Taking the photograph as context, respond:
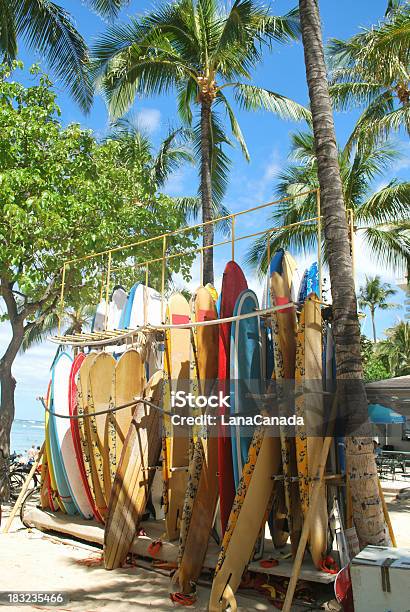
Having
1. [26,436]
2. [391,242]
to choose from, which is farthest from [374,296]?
[26,436]

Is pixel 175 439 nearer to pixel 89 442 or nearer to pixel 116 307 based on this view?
pixel 89 442

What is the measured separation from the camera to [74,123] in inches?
466

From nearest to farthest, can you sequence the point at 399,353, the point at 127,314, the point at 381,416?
the point at 127,314, the point at 381,416, the point at 399,353

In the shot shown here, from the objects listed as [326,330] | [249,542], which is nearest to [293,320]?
[326,330]

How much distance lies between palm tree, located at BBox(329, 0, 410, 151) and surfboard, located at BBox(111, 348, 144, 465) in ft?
20.2

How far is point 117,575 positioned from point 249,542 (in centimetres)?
167

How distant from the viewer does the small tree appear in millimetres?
10312

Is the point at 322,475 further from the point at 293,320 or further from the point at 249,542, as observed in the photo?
the point at 293,320

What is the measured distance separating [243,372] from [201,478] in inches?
46.4

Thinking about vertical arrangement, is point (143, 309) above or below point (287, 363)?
above

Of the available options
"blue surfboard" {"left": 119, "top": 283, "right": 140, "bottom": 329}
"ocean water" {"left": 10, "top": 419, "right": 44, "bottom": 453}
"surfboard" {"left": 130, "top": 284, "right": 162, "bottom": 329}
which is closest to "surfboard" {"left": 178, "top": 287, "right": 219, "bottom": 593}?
"surfboard" {"left": 130, "top": 284, "right": 162, "bottom": 329}

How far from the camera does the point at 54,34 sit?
11477mm

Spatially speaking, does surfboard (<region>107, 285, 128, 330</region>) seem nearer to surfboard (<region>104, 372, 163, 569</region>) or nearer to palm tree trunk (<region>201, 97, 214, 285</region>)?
palm tree trunk (<region>201, 97, 214, 285</region>)

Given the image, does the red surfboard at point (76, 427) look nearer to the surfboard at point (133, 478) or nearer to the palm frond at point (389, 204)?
the surfboard at point (133, 478)
